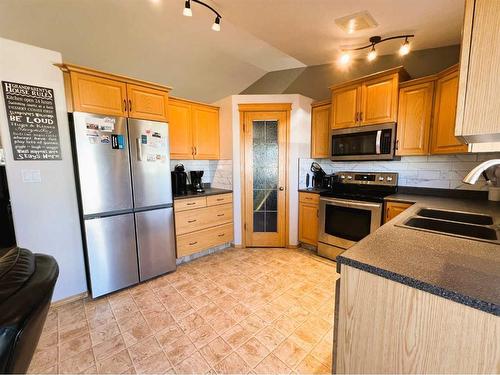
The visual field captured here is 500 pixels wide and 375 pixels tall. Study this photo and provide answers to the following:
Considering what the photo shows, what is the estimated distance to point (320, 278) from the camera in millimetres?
2570

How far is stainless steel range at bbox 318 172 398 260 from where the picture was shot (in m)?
2.59

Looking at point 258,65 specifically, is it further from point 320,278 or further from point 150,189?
point 320,278

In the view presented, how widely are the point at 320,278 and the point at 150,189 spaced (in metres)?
2.18

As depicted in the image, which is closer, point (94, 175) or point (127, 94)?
point (94, 175)

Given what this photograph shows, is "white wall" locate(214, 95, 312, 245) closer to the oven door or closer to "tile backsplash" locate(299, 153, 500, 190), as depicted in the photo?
the oven door

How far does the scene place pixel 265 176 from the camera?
133 inches

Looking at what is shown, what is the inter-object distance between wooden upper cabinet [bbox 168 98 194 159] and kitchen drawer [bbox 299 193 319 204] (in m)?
1.74

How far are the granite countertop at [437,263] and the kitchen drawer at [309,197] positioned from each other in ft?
6.22

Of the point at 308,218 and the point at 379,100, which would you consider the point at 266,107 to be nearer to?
the point at 379,100

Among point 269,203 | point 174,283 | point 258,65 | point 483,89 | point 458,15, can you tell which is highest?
point 258,65

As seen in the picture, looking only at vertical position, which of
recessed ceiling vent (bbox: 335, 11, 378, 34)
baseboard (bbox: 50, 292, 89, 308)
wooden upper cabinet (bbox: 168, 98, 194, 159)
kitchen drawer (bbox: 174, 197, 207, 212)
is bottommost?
baseboard (bbox: 50, 292, 89, 308)

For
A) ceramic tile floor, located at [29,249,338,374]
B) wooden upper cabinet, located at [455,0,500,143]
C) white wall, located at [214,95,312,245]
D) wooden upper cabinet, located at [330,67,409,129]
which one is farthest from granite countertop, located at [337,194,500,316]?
white wall, located at [214,95,312,245]

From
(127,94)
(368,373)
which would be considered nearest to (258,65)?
(127,94)

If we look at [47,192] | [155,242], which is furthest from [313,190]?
[47,192]
